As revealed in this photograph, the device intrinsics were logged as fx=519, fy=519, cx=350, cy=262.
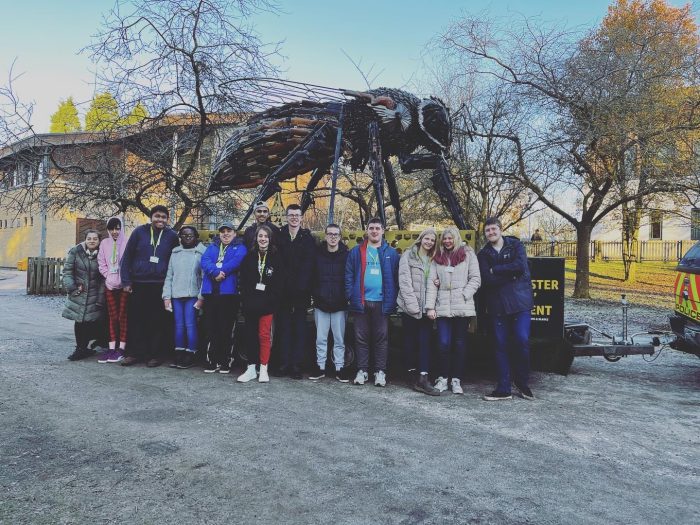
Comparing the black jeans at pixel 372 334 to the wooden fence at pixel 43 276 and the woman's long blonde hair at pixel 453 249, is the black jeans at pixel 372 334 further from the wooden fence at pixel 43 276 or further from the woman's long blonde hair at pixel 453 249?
the wooden fence at pixel 43 276

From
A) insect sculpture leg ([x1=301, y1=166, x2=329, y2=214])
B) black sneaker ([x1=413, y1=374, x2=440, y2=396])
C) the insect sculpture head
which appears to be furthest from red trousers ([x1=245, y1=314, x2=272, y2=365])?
the insect sculpture head

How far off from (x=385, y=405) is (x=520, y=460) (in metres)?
1.65

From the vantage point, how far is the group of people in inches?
225

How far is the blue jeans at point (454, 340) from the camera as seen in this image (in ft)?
18.9

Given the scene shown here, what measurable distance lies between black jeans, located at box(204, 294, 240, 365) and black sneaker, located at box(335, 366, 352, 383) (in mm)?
1421

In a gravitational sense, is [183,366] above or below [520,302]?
below

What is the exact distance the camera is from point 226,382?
601 centimetres

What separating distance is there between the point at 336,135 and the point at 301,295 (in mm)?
3179

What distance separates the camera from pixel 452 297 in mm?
5703

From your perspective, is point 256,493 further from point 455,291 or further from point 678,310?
point 678,310

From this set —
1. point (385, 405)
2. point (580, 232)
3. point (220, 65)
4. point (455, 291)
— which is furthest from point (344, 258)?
point (580, 232)

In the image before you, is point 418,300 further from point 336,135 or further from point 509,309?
point 336,135

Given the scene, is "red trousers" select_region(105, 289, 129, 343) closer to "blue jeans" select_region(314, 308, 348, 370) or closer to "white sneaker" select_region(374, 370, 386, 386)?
"blue jeans" select_region(314, 308, 348, 370)

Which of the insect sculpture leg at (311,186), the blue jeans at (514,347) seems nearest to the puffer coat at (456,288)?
the blue jeans at (514,347)
